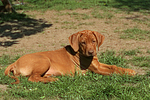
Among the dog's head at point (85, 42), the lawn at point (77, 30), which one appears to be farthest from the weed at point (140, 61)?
the dog's head at point (85, 42)

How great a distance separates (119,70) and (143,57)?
1459 mm

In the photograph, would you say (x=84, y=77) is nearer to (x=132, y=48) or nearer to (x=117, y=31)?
(x=132, y=48)

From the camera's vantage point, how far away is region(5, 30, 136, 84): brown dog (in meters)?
4.34

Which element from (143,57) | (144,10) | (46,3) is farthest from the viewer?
(46,3)

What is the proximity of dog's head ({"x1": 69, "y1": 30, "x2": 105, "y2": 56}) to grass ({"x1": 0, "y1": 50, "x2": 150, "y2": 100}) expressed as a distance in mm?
558

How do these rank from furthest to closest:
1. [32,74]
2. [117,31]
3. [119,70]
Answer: [117,31] → [119,70] → [32,74]

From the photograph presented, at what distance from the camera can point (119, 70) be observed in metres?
4.64

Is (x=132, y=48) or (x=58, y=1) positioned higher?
(x=58, y=1)

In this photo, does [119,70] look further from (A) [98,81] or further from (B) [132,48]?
(B) [132,48]

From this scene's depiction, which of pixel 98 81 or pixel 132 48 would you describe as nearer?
pixel 98 81

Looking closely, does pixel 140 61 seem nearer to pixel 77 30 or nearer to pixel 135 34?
pixel 135 34

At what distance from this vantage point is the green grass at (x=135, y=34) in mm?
7861

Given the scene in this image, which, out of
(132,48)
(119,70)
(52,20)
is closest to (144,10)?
(52,20)

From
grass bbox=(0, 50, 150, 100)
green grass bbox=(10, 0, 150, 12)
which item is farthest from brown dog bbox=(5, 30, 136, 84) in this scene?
green grass bbox=(10, 0, 150, 12)
